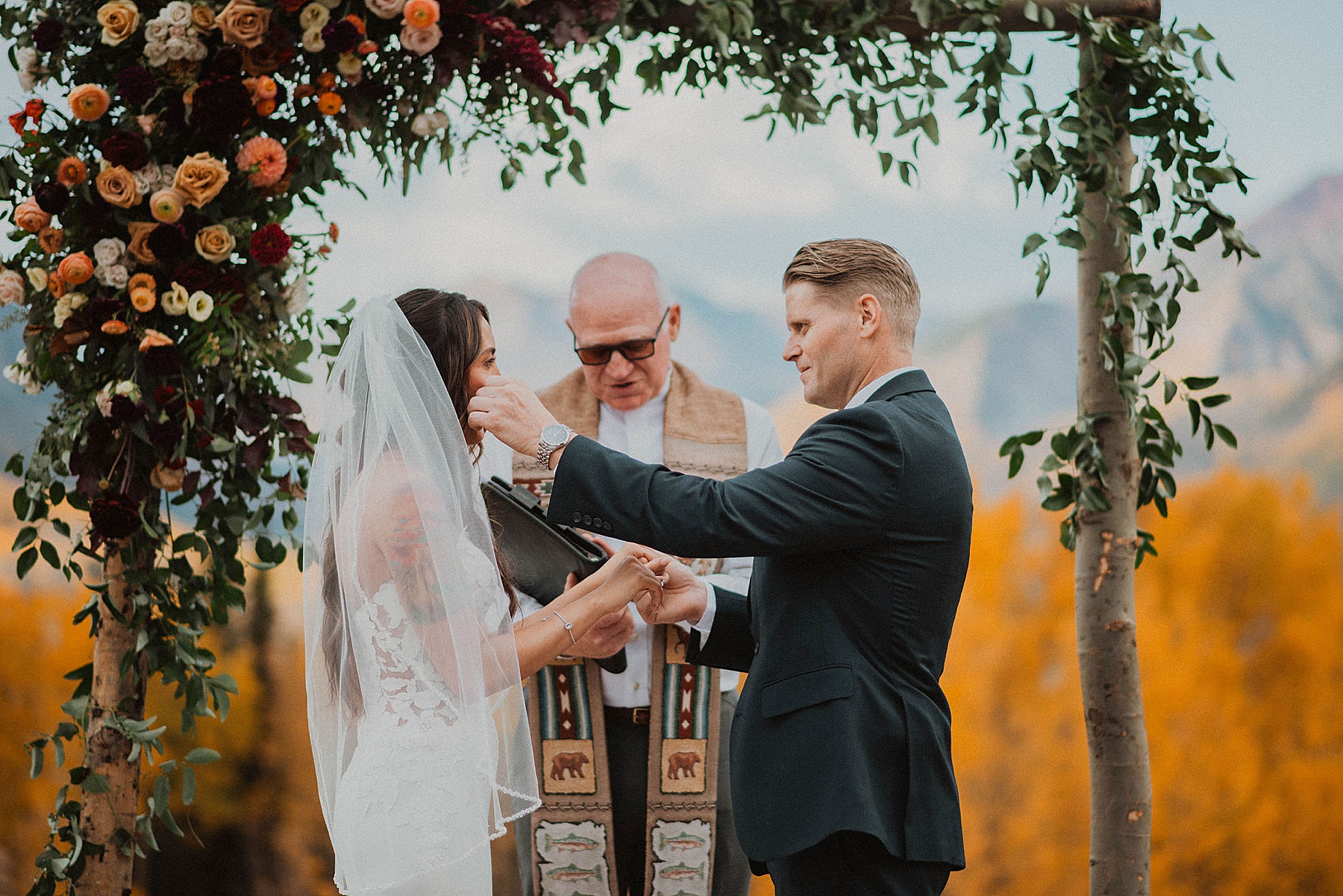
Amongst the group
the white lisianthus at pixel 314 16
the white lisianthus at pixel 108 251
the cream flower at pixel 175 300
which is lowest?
the cream flower at pixel 175 300

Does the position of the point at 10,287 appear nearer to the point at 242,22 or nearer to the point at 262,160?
the point at 262,160

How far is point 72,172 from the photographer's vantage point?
230cm

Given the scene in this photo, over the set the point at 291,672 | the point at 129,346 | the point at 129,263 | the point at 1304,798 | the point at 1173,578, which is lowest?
the point at 1304,798

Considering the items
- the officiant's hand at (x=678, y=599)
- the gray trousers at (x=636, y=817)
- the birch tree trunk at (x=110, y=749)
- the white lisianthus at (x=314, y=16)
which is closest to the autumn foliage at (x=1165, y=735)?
the birch tree trunk at (x=110, y=749)

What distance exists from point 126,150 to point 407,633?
123 cm

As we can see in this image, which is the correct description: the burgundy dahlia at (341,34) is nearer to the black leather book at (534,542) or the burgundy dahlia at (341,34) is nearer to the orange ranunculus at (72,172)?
the orange ranunculus at (72,172)

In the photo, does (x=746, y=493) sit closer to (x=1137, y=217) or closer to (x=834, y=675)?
(x=834, y=675)

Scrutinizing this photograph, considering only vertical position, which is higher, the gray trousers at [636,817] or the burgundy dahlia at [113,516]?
the burgundy dahlia at [113,516]

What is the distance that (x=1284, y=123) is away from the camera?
3658 millimetres

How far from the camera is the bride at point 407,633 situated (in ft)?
6.04

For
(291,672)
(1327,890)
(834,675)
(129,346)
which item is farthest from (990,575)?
(129,346)

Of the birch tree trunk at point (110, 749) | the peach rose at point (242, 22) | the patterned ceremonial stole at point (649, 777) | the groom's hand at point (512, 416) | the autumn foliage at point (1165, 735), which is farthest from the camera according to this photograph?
the autumn foliage at point (1165, 735)

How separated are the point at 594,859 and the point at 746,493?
1359 mm

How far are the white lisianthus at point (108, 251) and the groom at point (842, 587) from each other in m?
0.96
